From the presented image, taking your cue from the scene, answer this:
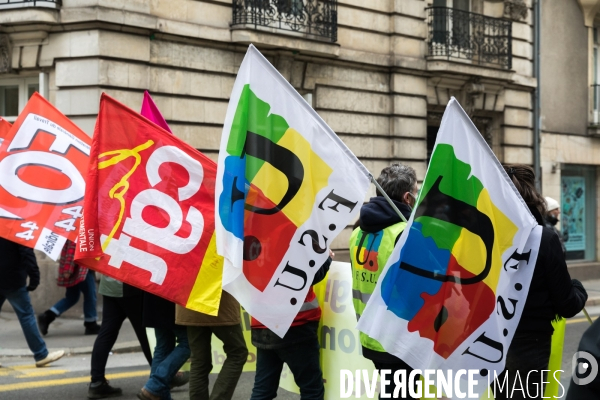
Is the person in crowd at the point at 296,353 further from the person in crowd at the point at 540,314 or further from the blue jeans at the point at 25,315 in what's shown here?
the blue jeans at the point at 25,315

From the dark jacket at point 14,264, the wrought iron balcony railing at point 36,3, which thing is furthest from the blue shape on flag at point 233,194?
the wrought iron balcony railing at point 36,3

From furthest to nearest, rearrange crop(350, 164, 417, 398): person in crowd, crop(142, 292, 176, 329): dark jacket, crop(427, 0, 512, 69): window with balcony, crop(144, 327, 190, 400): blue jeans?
crop(427, 0, 512, 69): window with balcony → crop(142, 292, 176, 329): dark jacket → crop(144, 327, 190, 400): blue jeans → crop(350, 164, 417, 398): person in crowd

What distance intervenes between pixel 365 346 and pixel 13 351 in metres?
6.32

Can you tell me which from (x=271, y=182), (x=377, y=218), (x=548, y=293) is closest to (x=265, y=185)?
(x=271, y=182)

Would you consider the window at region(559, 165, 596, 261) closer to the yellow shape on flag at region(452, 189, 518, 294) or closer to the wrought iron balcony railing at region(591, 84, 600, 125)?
the wrought iron balcony railing at region(591, 84, 600, 125)

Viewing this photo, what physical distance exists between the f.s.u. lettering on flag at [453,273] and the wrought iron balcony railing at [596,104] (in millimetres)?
17947

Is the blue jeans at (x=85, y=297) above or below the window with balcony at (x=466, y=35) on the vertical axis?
below

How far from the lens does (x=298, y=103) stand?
4.49 meters

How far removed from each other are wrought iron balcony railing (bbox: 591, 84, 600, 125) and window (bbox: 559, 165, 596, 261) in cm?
128

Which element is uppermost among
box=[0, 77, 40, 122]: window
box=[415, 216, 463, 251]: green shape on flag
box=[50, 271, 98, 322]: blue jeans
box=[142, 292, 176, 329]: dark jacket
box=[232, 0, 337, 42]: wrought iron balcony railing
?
box=[232, 0, 337, 42]: wrought iron balcony railing

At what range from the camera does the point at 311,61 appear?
1558 cm

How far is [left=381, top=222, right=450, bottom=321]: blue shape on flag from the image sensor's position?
13.2ft

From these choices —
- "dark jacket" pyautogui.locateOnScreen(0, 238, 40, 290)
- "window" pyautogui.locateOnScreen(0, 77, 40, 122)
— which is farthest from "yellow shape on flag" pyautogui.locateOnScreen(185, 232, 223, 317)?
"window" pyautogui.locateOnScreen(0, 77, 40, 122)

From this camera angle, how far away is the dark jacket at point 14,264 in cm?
798
